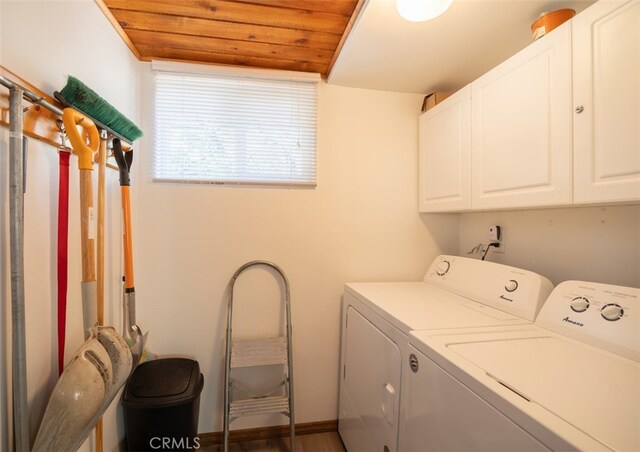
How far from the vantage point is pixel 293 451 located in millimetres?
1538

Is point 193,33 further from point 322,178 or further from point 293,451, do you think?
point 293,451

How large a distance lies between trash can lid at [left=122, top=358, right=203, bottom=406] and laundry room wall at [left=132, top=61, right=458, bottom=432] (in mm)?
188

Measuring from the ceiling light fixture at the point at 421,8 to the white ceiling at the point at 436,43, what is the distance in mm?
114

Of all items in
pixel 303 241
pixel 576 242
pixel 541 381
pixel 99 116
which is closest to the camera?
pixel 541 381

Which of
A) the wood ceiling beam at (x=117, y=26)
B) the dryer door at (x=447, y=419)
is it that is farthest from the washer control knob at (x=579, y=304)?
the wood ceiling beam at (x=117, y=26)

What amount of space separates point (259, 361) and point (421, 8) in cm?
187

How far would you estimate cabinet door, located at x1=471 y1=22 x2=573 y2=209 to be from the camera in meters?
0.98

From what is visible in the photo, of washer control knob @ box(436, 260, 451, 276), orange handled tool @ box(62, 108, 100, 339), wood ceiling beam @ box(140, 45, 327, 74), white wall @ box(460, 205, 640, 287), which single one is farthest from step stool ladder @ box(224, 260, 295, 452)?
white wall @ box(460, 205, 640, 287)

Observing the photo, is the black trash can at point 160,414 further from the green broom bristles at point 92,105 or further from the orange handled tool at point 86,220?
the green broom bristles at point 92,105

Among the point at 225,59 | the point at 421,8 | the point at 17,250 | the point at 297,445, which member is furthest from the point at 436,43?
the point at 297,445

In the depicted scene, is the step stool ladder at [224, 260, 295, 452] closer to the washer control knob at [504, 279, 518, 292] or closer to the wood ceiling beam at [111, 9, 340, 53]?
the washer control knob at [504, 279, 518, 292]

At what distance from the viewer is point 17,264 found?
717mm

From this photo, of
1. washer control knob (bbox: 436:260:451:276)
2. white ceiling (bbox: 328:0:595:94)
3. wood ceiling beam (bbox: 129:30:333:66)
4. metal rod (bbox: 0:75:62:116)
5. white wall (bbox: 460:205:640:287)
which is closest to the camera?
metal rod (bbox: 0:75:62:116)

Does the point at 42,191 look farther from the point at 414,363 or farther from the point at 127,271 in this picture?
the point at 414,363
